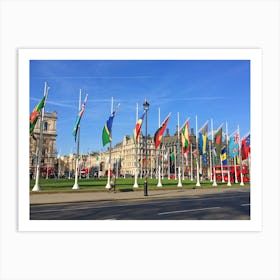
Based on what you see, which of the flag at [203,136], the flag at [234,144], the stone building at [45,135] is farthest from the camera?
the flag at [234,144]

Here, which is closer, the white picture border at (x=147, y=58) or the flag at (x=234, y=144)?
the white picture border at (x=147, y=58)

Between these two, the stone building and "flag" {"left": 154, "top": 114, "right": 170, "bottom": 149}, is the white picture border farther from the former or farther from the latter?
"flag" {"left": 154, "top": 114, "right": 170, "bottom": 149}

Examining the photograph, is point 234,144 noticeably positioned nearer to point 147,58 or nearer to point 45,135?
point 45,135

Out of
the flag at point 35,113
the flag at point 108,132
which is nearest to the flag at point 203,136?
the flag at point 108,132

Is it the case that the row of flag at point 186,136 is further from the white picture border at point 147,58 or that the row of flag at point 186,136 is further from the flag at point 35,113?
the white picture border at point 147,58

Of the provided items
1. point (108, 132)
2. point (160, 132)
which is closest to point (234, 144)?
point (160, 132)

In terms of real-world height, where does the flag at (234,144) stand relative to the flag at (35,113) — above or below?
below

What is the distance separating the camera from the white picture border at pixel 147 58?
9.58 m

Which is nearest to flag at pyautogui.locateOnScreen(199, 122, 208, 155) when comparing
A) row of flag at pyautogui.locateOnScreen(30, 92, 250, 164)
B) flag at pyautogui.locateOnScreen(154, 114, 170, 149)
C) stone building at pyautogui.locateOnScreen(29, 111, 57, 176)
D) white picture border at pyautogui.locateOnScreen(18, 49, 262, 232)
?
row of flag at pyautogui.locateOnScreen(30, 92, 250, 164)

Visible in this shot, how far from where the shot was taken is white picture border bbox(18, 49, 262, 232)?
9.58 m

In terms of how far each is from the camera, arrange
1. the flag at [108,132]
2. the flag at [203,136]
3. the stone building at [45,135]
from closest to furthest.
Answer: the flag at [108,132]
the stone building at [45,135]
the flag at [203,136]

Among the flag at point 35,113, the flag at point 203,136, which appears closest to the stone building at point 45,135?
the flag at point 35,113

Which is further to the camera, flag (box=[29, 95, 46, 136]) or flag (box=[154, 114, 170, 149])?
flag (box=[154, 114, 170, 149])
